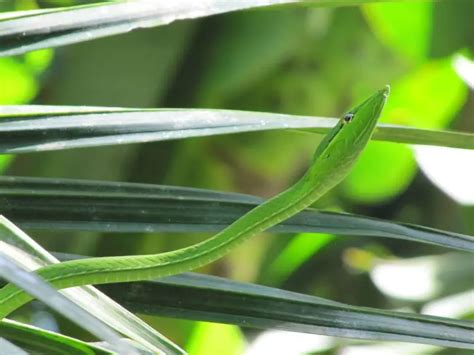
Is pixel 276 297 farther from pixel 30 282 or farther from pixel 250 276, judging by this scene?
pixel 250 276

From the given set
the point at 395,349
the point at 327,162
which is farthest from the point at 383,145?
the point at 327,162

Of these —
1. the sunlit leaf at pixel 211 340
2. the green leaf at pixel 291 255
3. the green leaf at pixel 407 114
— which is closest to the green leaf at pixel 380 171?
the green leaf at pixel 407 114

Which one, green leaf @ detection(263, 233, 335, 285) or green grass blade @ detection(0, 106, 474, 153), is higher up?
green leaf @ detection(263, 233, 335, 285)

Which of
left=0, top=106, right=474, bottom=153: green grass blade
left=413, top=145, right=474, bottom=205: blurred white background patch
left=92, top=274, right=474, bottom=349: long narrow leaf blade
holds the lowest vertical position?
left=92, top=274, right=474, bottom=349: long narrow leaf blade

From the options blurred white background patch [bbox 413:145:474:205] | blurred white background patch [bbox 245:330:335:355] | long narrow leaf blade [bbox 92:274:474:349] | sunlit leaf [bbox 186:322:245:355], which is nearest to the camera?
long narrow leaf blade [bbox 92:274:474:349]

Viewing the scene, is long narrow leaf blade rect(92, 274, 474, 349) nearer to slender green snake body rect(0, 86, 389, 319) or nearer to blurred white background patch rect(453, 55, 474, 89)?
slender green snake body rect(0, 86, 389, 319)

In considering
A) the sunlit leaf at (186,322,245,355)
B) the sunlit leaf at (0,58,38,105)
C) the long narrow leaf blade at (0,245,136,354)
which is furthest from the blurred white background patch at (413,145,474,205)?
the long narrow leaf blade at (0,245,136,354)
